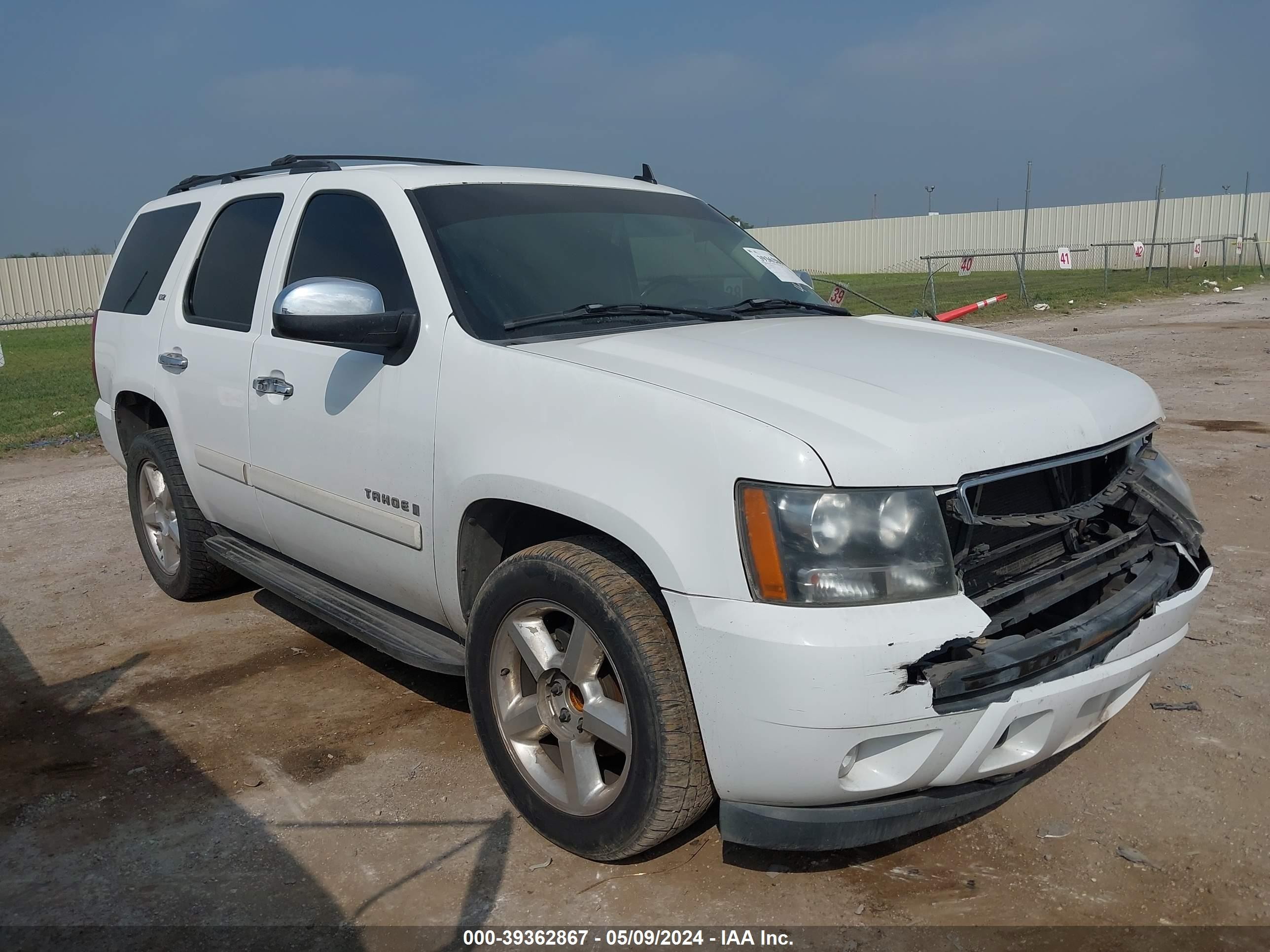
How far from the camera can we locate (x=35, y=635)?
16.3 feet

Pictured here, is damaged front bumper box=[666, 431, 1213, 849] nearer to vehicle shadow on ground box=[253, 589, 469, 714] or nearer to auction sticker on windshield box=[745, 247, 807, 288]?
vehicle shadow on ground box=[253, 589, 469, 714]

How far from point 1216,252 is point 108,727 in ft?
152

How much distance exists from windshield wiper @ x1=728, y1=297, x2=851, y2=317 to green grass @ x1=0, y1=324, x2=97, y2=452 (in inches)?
208

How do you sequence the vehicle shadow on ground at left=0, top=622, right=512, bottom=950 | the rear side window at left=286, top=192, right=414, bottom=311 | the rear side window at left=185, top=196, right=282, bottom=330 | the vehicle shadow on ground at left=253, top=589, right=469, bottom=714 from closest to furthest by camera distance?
the vehicle shadow on ground at left=0, top=622, right=512, bottom=950, the rear side window at left=286, top=192, right=414, bottom=311, the vehicle shadow on ground at left=253, top=589, right=469, bottom=714, the rear side window at left=185, top=196, right=282, bottom=330

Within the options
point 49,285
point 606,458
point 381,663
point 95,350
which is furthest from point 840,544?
point 49,285

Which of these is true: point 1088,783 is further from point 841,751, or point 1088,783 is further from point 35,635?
point 35,635

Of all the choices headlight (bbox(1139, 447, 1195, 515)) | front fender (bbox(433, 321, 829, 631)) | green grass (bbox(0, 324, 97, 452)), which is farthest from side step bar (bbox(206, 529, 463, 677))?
green grass (bbox(0, 324, 97, 452))

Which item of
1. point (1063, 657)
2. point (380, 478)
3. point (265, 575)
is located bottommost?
point (265, 575)

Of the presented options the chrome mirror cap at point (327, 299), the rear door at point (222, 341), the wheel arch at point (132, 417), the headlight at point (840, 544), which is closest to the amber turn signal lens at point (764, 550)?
the headlight at point (840, 544)

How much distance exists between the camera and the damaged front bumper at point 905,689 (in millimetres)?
2314

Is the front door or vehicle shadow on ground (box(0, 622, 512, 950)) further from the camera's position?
the front door

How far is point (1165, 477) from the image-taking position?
10.2 feet

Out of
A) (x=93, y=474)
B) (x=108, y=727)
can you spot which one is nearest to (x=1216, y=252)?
(x=93, y=474)

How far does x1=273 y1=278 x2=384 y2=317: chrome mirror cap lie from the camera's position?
315 centimetres
